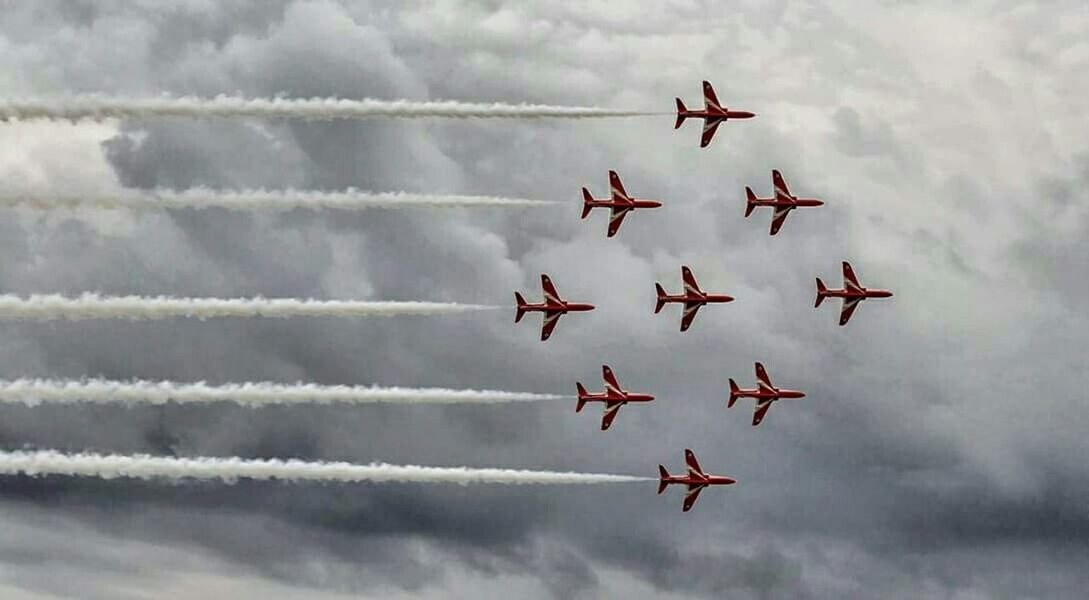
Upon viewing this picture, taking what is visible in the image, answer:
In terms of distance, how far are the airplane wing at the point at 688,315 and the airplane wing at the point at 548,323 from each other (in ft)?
40.0

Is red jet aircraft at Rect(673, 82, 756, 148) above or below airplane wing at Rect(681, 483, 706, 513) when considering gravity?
above

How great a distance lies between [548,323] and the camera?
165125mm


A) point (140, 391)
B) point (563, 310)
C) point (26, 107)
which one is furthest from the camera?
point (563, 310)

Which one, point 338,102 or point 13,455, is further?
point 338,102

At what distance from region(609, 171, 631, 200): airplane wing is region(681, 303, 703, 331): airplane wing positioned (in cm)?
1166

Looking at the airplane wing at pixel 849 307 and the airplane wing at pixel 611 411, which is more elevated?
the airplane wing at pixel 849 307

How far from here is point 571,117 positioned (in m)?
137

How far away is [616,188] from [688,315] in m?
12.4

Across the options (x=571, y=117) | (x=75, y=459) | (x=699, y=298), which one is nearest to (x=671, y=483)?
(x=699, y=298)

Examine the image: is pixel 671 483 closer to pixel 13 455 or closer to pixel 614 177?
pixel 614 177

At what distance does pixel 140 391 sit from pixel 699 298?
2162 inches

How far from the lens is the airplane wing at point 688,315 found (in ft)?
569

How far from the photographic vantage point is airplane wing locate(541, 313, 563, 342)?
542 ft

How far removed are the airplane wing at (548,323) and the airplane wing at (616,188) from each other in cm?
945
